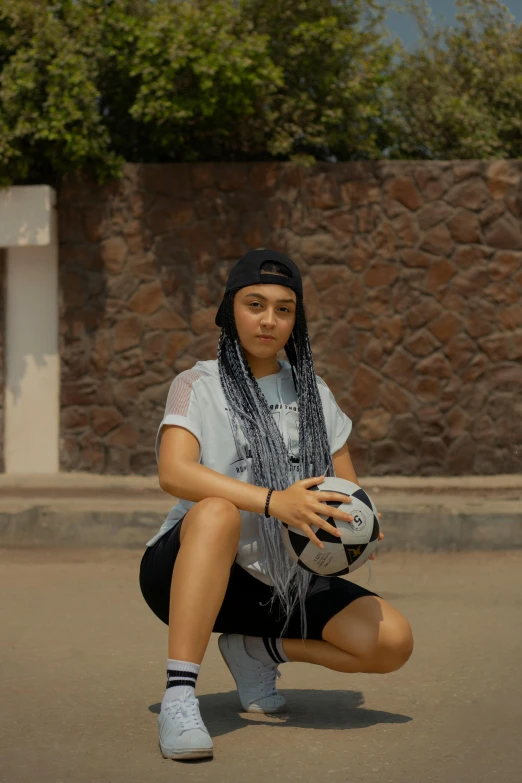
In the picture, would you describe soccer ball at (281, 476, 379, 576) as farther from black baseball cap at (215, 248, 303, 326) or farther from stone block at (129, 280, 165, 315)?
stone block at (129, 280, 165, 315)

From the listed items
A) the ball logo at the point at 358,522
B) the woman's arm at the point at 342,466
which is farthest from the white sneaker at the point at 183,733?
the woman's arm at the point at 342,466

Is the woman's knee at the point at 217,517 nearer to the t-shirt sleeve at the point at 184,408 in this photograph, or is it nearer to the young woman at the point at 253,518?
the young woman at the point at 253,518

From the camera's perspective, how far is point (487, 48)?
1294 centimetres

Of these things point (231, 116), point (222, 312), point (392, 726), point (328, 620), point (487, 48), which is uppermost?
point (487, 48)

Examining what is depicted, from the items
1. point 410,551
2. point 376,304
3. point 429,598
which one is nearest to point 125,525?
point 410,551

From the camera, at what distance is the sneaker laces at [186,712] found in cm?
341

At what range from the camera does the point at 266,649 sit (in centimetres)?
393

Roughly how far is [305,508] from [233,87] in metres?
8.27

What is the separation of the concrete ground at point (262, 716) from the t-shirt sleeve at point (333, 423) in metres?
0.85

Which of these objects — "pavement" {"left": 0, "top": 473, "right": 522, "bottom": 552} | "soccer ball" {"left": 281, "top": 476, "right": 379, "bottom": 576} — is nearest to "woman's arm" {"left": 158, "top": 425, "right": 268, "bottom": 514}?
"soccer ball" {"left": 281, "top": 476, "right": 379, "bottom": 576}

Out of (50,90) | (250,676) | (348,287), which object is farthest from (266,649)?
(50,90)

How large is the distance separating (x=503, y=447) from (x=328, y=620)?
8.30 meters

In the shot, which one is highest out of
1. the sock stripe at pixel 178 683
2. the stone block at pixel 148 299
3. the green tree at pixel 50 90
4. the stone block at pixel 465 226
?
the green tree at pixel 50 90

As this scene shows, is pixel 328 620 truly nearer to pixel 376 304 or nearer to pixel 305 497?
pixel 305 497
